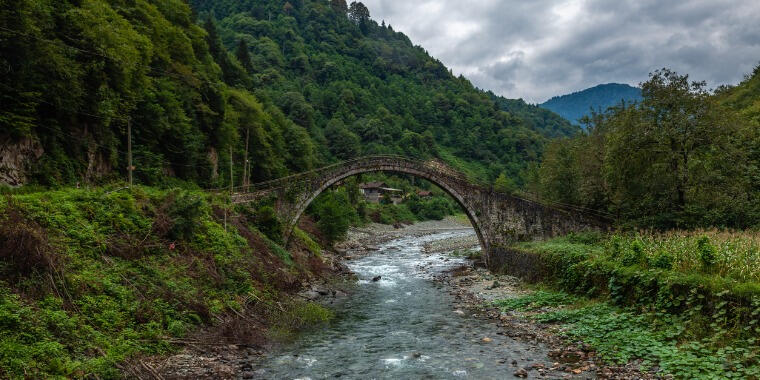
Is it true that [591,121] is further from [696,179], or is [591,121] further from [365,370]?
[365,370]

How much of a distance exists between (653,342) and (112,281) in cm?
1387

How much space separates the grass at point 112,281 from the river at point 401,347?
6.36 feet

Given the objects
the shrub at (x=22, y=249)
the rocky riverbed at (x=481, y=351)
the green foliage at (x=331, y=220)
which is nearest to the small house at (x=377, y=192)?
the green foliage at (x=331, y=220)

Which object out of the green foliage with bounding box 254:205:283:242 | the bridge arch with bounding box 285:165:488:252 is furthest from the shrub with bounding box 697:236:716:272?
the green foliage with bounding box 254:205:283:242

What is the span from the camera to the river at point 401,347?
10.3m

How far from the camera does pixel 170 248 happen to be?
15.2 metres

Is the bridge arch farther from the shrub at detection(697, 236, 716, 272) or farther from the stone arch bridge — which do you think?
the shrub at detection(697, 236, 716, 272)

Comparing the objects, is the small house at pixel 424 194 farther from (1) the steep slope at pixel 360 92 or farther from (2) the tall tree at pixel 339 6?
(2) the tall tree at pixel 339 6

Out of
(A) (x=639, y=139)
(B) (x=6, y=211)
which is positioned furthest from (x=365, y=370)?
(A) (x=639, y=139)

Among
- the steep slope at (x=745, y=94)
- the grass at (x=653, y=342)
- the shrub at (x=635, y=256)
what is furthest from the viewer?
the steep slope at (x=745, y=94)

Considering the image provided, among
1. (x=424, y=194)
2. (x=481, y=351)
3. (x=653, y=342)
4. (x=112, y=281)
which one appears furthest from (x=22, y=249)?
(x=424, y=194)

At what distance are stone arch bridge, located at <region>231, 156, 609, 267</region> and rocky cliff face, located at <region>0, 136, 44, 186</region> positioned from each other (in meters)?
11.5

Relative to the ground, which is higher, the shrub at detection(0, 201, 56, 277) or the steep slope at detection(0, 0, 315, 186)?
the steep slope at detection(0, 0, 315, 186)

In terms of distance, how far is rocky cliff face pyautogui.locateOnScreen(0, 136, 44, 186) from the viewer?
54.0ft
